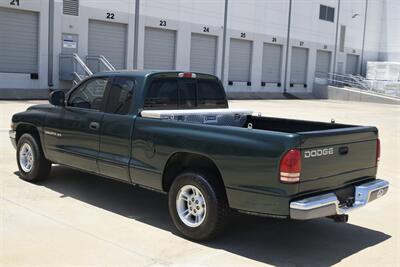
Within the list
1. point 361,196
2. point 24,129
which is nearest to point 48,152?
point 24,129

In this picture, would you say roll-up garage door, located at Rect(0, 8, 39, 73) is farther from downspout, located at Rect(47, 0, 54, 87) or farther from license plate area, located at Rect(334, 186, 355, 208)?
license plate area, located at Rect(334, 186, 355, 208)

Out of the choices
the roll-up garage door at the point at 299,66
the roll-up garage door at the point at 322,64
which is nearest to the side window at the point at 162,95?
the roll-up garage door at the point at 299,66

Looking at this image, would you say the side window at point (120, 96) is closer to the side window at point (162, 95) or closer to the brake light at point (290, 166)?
the side window at point (162, 95)

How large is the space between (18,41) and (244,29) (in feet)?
59.0

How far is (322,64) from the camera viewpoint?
1908 inches

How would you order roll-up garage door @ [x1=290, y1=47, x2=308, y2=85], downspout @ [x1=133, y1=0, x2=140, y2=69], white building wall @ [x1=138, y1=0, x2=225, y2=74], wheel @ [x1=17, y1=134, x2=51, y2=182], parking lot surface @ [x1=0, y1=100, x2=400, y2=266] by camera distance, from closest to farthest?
parking lot surface @ [x1=0, y1=100, x2=400, y2=266]
wheel @ [x1=17, y1=134, x2=51, y2=182]
downspout @ [x1=133, y1=0, x2=140, y2=69]
white building wall @ [x1=138, y1=0, x2=225, y2=74]
roll-up garage door @ [x1=290, y1=47, x2=308, y2=85]

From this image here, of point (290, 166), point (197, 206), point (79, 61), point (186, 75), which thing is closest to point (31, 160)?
point (186, 75)

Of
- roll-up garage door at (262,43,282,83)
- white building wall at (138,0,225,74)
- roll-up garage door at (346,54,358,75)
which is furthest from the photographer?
roll-up garage door at (346,54,358,75)

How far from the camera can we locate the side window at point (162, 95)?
6.37m

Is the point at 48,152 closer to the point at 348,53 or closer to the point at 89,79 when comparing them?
the point at 89,79

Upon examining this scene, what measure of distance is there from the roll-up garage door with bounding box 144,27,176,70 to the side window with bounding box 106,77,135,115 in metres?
24.8

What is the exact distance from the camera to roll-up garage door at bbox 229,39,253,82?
3806 centimetres

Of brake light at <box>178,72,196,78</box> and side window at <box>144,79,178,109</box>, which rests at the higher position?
brake light at <box>178,72,196,78</box>

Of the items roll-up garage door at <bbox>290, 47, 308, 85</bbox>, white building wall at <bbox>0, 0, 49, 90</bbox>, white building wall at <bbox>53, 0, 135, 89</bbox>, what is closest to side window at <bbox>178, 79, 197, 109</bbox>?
white building wall at <bbox>0, 0, 49, 90</bbox>
